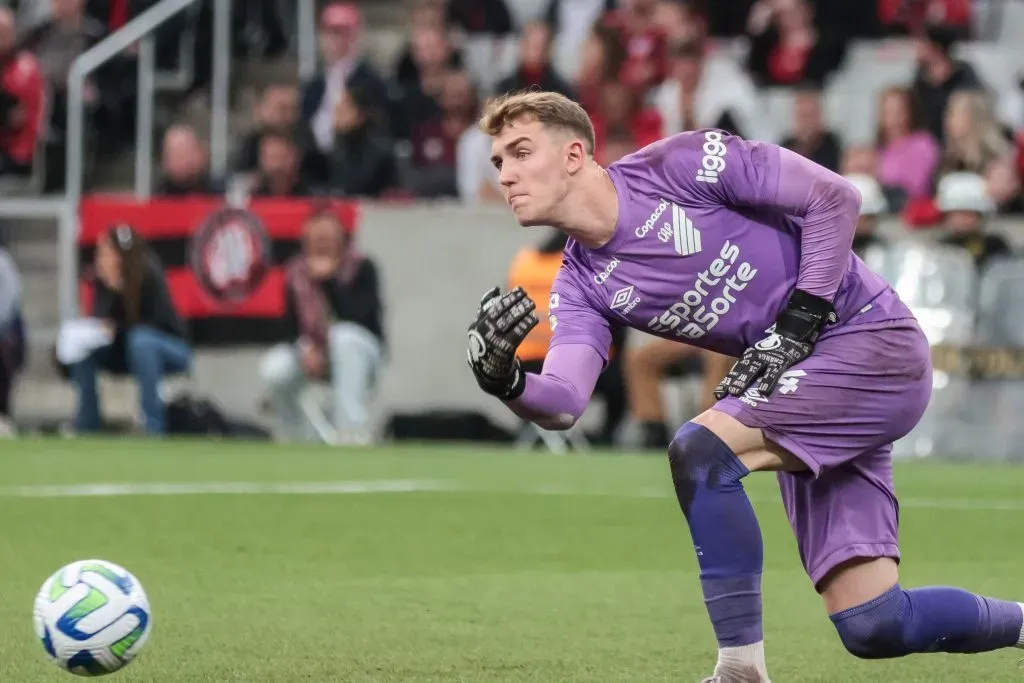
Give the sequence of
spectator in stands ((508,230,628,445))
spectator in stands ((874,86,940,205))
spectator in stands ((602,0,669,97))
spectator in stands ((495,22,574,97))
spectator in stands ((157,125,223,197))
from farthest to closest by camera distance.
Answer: spectator in stands ((602,0,669,97)), spectator in stands ((495,22,574,97)), spectator in stands ((157,125,223,197)), spectator in stands ((874,86,940,205)), spectator in stands ((508,230,628,445))

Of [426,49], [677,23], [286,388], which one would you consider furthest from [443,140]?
[286,388]

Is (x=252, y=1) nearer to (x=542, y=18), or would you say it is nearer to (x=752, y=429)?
(x=542, y=18)

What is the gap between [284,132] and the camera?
17344mm

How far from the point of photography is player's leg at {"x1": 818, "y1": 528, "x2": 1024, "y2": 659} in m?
5.54

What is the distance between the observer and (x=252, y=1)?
1989cm

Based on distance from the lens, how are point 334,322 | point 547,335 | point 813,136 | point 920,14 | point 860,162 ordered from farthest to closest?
point 920,14
point 813,136
point 334,322
point 860,162
point 547,335

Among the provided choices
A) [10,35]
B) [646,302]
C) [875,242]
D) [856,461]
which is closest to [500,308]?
[646,302]

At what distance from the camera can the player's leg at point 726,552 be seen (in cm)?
538

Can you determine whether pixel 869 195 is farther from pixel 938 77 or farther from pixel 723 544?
pixel 723 544

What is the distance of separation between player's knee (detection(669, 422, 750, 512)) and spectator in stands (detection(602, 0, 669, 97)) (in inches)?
471

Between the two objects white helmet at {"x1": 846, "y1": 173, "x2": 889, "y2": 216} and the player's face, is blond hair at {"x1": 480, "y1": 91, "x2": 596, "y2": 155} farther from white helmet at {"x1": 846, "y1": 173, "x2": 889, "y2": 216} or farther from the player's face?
white helmet at {"x1": 846, "y1": 173, "x2": 889, "y2": 216}

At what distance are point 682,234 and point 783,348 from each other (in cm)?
46

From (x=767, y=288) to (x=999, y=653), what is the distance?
6.55 ft

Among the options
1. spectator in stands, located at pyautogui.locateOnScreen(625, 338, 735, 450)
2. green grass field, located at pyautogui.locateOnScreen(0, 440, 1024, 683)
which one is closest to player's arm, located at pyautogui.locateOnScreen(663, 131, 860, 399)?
green grass field, located at pyautogui.locateOnScreen(0, 440, 1024, 683)
